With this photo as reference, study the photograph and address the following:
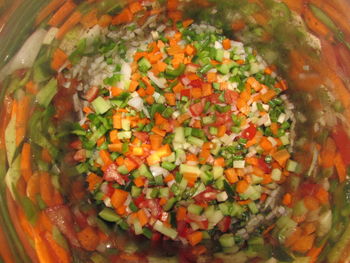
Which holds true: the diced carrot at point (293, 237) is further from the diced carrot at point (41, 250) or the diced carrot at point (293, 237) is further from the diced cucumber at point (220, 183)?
the diced carrot at point (41, 250)

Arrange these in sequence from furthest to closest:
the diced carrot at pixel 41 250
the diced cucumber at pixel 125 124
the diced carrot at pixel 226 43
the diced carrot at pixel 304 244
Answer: the diced carrot at pixel 226 43 < the diced cucumber at pixel 125 124 < the diced carrot at pixel 304 244 < the diced carrot at pixel 41 250

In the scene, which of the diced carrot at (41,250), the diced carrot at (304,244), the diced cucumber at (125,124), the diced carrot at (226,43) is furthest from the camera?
the diced carrot at (226,43)

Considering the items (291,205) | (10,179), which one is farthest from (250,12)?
(10,179)

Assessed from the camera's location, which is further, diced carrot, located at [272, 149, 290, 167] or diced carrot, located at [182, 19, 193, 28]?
diced carrot, located at [182, 19, 193, 28]

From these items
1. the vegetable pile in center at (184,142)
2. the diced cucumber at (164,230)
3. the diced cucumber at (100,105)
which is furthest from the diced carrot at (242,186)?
the diced cucumber at (100,105)

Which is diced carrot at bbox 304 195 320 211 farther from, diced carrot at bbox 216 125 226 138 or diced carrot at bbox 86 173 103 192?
diced carrot at bbox 86 173 103 192

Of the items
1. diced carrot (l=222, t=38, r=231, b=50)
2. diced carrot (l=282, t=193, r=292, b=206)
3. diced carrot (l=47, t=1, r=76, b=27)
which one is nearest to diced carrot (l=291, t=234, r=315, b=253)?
diced carrot (l=282, t=193, r=292, b=206)

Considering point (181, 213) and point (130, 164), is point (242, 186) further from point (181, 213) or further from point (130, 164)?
point (130, 164)
